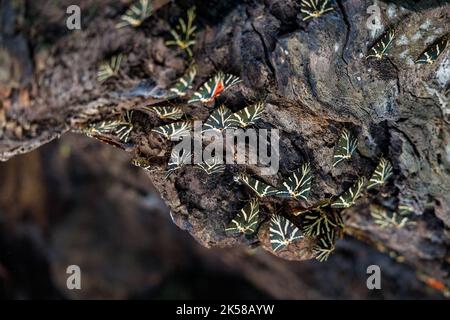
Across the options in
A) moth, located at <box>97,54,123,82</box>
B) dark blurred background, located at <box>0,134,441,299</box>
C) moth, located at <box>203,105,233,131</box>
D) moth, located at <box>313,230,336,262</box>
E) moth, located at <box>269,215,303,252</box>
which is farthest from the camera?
dark blurred background, located at <box>0,134,441,299</box>

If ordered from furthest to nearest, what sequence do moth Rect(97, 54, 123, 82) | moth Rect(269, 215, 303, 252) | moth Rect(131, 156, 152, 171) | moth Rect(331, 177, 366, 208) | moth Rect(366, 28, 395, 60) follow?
moth Rect(331, 177, 366, 208), moth Rect(269, 215, 303, 252), moth Rect(131, 156, 152, 171), moth Rect(366, 28, 395, 60), moth Rect(97, 54, 123, 82)

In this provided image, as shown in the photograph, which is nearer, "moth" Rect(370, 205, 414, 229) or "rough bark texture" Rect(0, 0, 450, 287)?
"rough bark texture" Rect(0, 0, 450, 287)

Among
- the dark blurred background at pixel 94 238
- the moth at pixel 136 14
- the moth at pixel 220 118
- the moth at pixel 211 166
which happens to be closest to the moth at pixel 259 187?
the moth at pixel 211 166

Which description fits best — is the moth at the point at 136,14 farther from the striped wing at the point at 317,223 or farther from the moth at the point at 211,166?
the striped wing at the point at 317,223

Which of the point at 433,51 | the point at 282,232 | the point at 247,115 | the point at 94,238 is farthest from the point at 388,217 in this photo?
the point at 94,238

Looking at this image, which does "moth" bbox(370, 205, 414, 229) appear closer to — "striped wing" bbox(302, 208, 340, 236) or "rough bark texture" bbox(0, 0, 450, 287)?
"rough bark texture" bbox(0, 0, 450, 287)

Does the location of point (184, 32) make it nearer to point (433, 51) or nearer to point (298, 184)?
point (298, 184)

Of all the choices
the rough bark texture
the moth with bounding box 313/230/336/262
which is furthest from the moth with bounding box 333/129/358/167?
the moth with bounding box 313/230/336/262

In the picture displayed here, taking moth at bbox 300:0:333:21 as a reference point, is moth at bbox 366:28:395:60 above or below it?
below
